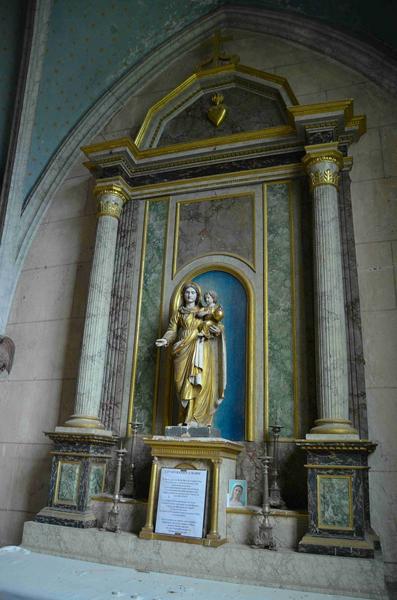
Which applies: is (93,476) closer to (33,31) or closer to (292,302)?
(292,302)

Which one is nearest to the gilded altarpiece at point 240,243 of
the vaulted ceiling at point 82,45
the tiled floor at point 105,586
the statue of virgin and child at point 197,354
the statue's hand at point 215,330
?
the statue of virgin and child at point 197,354

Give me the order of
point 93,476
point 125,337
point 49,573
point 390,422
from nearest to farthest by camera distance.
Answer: point 49,573, point 390,422, point 93,476, point 125,337

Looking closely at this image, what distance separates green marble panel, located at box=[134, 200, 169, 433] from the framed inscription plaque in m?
→ 1.19

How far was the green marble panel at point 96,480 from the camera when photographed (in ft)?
20.7

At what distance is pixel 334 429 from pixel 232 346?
174 centimetres

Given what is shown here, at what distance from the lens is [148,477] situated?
646 centimetres

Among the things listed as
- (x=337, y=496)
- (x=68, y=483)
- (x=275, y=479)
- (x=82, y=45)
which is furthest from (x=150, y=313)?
(x=82, y=45)

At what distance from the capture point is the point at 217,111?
7.96 meters

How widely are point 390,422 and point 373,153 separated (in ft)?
11.5

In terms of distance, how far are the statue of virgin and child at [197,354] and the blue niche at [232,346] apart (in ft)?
0.71

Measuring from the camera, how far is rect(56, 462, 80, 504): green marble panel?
20.6 feet

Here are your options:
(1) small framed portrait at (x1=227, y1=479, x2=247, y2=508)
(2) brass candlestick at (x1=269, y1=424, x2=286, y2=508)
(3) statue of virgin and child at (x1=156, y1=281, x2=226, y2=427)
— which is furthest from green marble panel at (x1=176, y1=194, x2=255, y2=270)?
(1) small framed portrait at (x1=227, y1=479, x2=247, y2=508)

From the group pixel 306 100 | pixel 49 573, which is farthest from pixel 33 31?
pixel 49 573

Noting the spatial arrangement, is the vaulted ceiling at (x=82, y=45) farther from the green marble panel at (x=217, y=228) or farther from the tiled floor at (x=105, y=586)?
the tiled floor at (x=105, y=586)
